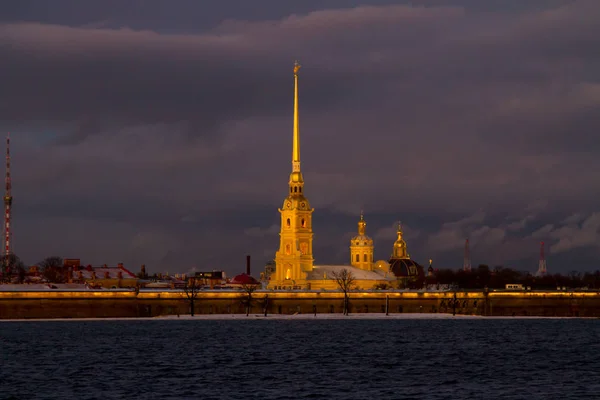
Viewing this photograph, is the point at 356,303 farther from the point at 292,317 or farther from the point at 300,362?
the point at 300,362

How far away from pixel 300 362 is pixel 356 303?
9655 cm

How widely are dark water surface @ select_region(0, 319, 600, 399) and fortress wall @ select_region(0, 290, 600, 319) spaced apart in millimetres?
32047

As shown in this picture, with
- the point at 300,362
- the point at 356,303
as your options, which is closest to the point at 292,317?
the point at 356,303

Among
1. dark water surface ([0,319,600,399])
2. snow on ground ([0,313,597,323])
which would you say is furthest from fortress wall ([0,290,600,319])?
dark water surface ([0,319,600,399])

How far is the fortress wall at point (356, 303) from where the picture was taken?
577 ft

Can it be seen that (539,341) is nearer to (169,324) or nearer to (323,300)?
(169,324)

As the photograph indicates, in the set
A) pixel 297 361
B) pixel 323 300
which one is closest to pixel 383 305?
pixel 323 300

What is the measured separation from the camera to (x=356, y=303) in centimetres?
18625

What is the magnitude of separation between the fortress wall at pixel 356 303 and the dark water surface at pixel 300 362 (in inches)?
1262

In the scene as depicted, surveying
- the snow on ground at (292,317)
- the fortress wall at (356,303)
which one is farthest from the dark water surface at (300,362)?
the fortress wall at (356,303)

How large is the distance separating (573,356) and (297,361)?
21666 millimetres

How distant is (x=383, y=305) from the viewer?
18650 centimetres

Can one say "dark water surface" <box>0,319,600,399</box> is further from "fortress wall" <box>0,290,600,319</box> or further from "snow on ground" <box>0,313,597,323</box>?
"fortress wall" <box>0,290,600,319</box>

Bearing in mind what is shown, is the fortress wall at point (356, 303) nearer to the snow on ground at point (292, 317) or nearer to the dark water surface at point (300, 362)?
the snow on ground at point (292, 317)
